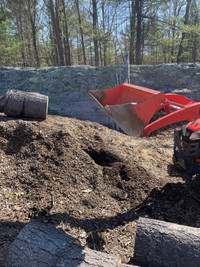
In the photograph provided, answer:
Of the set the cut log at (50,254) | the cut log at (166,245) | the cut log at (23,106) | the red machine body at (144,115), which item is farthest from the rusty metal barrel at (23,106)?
the cut log at (166,245)

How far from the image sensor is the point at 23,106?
4488 millimetres

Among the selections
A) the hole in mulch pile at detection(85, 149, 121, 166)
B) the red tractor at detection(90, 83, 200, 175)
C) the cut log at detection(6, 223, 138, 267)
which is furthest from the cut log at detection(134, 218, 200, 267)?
the hole in mulch pile at detection(85, 149, 121, 166)

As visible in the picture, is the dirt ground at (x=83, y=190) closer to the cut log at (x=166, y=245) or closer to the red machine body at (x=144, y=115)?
the cut log at (x=166, y=245)

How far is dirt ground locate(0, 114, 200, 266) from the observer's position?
2513 mm

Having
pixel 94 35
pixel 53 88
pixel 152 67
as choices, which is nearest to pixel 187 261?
pixel 53 88

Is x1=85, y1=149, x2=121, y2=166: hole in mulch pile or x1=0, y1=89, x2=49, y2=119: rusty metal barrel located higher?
x1=0, y1=89, x2=49, y2=119: rusty metal barrel

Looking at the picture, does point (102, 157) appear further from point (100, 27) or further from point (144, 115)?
point (100, 27)

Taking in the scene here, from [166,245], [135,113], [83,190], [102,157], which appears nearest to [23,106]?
[102,157]

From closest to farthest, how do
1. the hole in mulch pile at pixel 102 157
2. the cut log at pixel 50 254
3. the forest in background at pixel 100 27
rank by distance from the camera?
the cut log at pixel 50 254
the hole in mulch pile at pixel 102 157
the forest in background at pixel 100 27

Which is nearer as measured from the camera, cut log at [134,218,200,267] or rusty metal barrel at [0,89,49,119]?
cut log at [134,218,200,267]

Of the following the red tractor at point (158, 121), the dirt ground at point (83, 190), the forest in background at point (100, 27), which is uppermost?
the forest in background at point (100, 27)

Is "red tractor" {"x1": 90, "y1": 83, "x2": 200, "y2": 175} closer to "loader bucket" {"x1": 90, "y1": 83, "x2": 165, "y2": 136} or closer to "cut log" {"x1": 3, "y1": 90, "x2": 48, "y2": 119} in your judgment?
"loader bucket" {"x1": 90, "y1": 83, "x2": 165, "y2": 136}

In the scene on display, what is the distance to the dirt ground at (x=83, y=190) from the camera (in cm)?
251

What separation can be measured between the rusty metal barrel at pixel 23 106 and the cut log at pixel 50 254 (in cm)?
296
